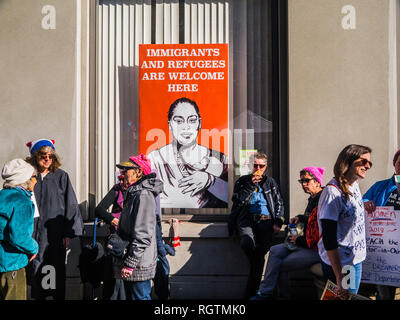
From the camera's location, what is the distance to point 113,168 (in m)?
6.33

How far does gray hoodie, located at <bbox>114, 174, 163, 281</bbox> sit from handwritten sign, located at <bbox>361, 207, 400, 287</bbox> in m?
2.25

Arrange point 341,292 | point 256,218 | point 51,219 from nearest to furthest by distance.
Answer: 1. point 341,292
2. point 51,219
3. point 256,218

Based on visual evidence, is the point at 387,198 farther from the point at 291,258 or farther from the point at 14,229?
the point at 14,229

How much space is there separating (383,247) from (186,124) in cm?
307

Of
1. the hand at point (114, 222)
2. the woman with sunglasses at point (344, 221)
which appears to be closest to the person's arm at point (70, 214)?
the hand at point (114, 222)

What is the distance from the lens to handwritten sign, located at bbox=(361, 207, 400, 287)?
446cm

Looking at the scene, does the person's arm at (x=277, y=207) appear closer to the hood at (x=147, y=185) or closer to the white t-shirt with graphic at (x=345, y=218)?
the white t-shirt with graphic at (x=345, y=218)

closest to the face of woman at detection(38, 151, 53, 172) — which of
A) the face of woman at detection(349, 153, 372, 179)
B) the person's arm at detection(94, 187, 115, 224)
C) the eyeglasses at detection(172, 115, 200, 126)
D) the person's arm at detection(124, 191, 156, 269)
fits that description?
the person's arm at detection(94, 187, 115, 224)

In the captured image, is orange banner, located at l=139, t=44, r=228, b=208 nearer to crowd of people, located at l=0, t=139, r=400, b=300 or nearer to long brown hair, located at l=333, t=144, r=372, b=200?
crowd of people, located at l=0, t=139, r=400, b=300

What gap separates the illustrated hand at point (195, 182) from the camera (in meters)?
6.23

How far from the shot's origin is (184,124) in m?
6.26

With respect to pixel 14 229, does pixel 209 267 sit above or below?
below

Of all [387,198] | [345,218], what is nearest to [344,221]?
[345,218]
